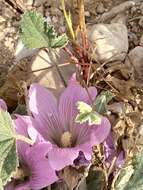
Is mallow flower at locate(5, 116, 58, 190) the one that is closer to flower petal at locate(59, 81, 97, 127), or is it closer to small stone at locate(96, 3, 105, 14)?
flower petal at locate(59, 81, 97, 127)

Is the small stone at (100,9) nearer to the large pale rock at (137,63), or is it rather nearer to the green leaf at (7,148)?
the large pale rock at (137,63)

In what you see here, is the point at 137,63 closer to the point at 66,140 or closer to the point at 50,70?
the point at 50,70

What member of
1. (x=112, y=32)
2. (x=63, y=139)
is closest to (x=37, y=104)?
(x=63, y=139)

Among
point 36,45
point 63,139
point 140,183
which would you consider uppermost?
point 36,45

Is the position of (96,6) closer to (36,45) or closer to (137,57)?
(137,57)

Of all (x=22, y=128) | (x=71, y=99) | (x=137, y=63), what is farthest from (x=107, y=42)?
(x=22, y=128)

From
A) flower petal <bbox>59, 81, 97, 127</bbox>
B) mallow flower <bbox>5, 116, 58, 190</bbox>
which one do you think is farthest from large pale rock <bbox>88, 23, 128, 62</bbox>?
mallow flower <bbox>5, 116, 58, 190</bbox>
